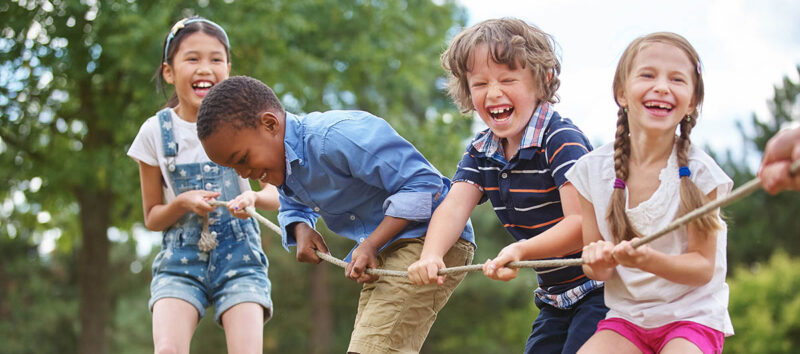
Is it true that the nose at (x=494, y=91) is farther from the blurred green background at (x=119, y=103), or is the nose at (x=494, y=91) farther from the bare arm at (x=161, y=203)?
the blurred green background at (x=119, y=103)

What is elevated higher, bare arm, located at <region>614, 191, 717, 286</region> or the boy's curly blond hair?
the boy's curly blond hair

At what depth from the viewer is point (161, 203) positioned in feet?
13.1

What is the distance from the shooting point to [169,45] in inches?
165

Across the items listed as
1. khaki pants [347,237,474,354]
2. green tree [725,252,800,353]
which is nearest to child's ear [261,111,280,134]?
khaki pants [347,237,474,354]

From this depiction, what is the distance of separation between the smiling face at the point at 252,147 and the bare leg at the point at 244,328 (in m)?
0.77

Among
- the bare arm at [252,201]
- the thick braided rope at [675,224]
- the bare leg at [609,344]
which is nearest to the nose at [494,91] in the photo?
the thick braided rope at [675,224]

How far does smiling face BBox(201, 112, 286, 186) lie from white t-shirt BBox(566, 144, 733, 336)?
1171 mm

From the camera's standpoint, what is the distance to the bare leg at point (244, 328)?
3.58 meters

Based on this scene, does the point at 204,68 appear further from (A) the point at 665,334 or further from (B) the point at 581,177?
(A) the point at 665,334

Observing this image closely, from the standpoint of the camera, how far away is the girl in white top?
2.45 m

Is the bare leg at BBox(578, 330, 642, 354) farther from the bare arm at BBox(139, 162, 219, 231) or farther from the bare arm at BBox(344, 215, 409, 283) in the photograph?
the bare arm at BBox(139, 162, 219, 231)

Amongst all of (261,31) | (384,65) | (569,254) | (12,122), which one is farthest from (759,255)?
(569,254)

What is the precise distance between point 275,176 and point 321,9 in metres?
8.87

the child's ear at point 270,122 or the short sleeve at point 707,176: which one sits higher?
the short sleeve at point 707,176
